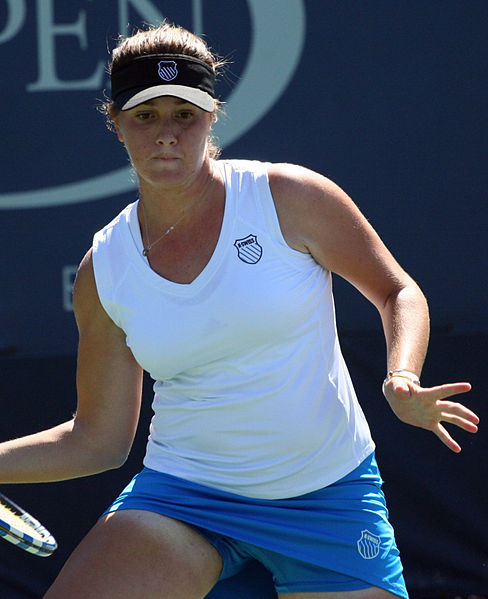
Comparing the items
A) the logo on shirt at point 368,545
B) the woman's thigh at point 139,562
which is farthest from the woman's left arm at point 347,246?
the woman's thigh at point 139,562

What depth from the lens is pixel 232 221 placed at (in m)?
2.29

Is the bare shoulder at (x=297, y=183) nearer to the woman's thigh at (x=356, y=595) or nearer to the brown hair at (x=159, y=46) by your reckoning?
the brown hair at (x=159, y=46)

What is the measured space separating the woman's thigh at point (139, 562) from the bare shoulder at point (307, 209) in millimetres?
643

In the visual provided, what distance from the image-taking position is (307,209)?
226cm

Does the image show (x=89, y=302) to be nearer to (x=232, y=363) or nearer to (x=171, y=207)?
(x=171, y=207)

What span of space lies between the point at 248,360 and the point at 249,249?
23 cm

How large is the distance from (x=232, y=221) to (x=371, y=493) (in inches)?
25.4

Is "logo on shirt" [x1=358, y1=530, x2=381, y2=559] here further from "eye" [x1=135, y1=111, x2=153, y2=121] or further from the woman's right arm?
"eye" [x1=135, y1=111, x2=153, y2=121]

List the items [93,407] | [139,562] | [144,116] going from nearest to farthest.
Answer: [139,562]
[144,116]
[93,407]

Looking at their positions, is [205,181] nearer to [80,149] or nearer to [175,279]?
[175,279]

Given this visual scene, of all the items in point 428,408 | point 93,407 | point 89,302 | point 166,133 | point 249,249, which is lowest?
point 93,407

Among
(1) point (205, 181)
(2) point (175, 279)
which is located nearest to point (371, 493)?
(2) point (175, 279)

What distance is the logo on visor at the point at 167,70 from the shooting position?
2.28 metres

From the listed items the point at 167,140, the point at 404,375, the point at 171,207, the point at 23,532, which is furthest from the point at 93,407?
the point at 404,375
